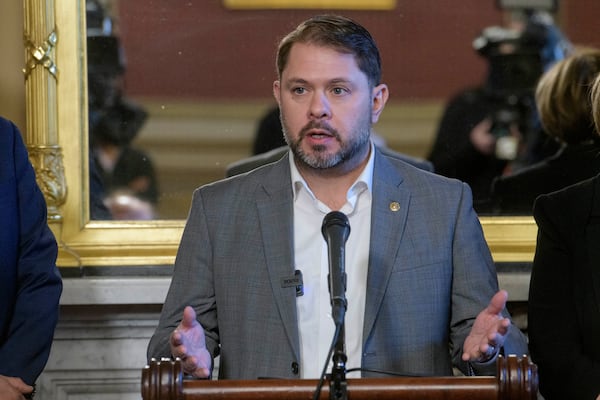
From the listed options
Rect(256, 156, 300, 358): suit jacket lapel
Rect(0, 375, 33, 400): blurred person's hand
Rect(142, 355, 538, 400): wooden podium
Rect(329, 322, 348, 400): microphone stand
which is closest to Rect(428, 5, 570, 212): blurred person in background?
Rect(256, 156, 300, 358): suit jacket lapel

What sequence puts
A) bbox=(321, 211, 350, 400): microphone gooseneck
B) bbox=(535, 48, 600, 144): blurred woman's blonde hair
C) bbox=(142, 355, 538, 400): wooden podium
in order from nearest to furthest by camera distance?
bbox=(321, 211, 350, 400): microphone gooseneck
bbox=(142, 355, 538, 400): wooden podium
bbox=(535, 48, 600, 144): blurred woman's blonde hair

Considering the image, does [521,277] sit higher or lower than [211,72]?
lower

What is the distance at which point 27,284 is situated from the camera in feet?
10.1

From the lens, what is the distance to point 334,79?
113 inches

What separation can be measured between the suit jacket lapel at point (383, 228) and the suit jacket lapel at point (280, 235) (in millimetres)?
187

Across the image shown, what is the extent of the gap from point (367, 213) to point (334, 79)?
1.19 ft

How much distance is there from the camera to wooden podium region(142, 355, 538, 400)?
7.35 ft

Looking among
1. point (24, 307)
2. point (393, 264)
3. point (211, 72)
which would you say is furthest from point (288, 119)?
point (211, 72)

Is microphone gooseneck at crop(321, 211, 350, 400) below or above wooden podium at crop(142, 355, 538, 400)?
above

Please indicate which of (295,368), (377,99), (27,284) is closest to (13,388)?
(27,284)

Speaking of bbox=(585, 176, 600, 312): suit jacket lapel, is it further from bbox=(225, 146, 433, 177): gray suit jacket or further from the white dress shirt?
bbox=(225, 146, 433, 177): gray suit jacket

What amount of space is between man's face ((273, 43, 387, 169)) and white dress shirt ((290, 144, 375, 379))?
119mm

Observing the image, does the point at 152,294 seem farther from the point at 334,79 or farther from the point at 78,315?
the point at 334,79

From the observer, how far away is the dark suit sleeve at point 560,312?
9.31ft
